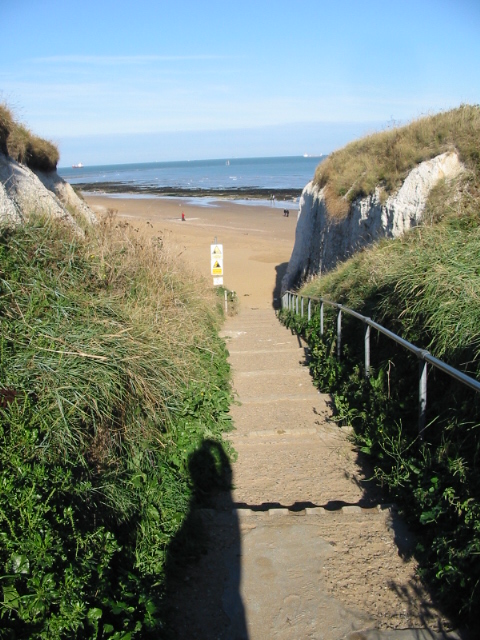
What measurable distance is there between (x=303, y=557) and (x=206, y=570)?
63 centimetres

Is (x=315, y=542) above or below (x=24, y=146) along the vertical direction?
below

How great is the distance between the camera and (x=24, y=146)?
12.1 metres

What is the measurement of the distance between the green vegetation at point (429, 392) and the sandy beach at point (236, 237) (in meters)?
4.76

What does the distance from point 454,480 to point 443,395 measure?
35.9 inches

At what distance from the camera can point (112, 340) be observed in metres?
4.54

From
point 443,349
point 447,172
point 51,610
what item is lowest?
point 51,610

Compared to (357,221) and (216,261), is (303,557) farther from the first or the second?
(216,261)

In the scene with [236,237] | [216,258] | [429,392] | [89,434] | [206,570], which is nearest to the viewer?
[206,570]

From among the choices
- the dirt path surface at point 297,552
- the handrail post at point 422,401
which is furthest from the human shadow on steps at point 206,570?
the handrail post at point 422,401

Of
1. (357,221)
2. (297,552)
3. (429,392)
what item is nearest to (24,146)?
(357,221)

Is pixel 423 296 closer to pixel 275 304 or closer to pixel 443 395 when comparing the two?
pixel 443 395

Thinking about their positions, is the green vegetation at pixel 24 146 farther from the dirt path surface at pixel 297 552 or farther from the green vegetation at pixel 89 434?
the dirt path surface at pixel 297 552

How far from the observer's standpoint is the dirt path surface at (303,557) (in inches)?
117

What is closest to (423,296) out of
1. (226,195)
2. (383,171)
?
(383,171)
